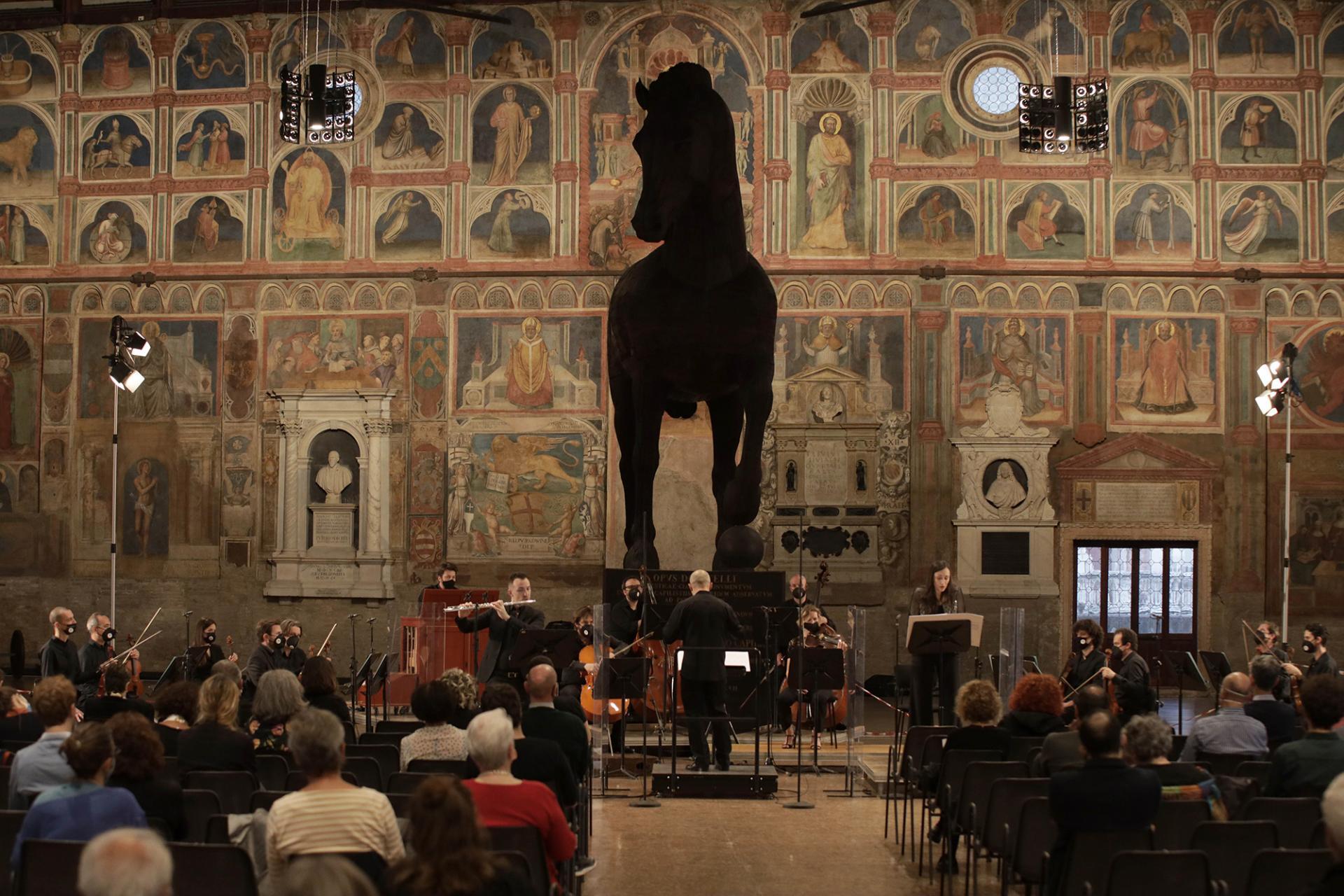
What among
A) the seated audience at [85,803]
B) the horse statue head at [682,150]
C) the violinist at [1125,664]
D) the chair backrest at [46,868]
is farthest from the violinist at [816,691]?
the chair backrest at [46,868]

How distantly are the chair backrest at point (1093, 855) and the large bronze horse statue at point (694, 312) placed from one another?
4740 millimetres

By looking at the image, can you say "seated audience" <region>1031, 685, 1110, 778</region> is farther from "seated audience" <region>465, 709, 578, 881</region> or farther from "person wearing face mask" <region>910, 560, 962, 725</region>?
"person wearing face mask" <region>910, 560, 962, 725</region>

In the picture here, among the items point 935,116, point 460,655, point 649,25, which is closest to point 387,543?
point 460,655

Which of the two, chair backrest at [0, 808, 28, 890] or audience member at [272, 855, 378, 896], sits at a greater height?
audience member at [272, 855, 378, 896]

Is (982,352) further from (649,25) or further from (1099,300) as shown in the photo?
(649,25)

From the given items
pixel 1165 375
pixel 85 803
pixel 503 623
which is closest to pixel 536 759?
pixel 85 803

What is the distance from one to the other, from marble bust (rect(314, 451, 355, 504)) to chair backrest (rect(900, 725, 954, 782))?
16.0 metres

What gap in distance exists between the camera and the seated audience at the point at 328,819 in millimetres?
4609

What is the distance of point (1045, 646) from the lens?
22.9 metres

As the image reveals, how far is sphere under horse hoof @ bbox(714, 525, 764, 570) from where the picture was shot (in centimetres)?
1067

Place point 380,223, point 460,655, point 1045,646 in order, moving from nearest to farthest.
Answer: point 460,655 < point 1045,646 < point 380,223

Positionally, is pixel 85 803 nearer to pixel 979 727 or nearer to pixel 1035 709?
pixel 979 727

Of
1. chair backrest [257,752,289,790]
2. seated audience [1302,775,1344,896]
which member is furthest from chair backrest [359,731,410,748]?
seated audience [1302,775,1344,896]

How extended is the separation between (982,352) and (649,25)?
25.4ft
